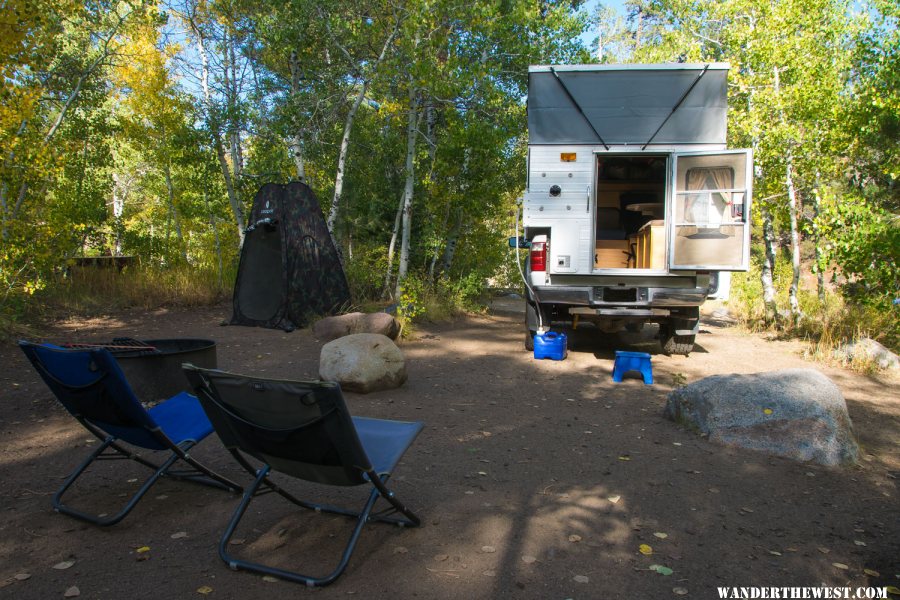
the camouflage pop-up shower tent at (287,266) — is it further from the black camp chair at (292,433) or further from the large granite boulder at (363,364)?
the black camp chair at (292,433)

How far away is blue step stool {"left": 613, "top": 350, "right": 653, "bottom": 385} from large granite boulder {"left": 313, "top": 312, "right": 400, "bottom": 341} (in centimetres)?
350

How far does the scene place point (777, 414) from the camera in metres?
4.56

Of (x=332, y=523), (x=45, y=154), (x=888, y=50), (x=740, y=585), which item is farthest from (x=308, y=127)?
(x=740, y=585)

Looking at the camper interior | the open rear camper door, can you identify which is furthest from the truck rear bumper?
the camper interior

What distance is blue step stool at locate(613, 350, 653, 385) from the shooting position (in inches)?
271

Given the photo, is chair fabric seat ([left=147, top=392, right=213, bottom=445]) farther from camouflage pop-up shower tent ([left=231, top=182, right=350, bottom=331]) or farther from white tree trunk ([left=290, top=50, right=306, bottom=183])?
white tree trunk ([left=290, top=50, right=306, bottom=183])

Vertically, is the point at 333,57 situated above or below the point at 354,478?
above

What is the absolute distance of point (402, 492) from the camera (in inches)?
146

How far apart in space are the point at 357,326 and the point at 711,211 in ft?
16.4

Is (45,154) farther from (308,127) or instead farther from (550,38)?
(550,38)

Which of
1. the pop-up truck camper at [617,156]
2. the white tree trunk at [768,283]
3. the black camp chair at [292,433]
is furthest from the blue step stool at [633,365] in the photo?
the white tree trunk at [768,283]

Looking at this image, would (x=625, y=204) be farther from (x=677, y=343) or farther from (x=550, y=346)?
(x=550, y=346)

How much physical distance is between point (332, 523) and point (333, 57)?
12.1 metres

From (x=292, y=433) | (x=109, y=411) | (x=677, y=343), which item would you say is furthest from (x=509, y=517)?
(x=677, y=343)
